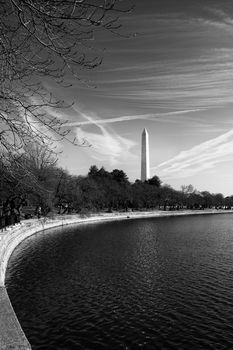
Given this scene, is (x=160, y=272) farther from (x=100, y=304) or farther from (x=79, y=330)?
(x=79, y=330)

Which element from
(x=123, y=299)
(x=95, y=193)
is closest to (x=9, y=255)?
(x=123, y=299)

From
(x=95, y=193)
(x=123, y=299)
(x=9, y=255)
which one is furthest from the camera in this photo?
(x=95, y=193)

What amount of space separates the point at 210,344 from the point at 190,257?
24510mm

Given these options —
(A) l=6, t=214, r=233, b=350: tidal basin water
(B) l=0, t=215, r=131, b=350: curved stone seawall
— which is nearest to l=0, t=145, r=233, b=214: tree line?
(B) l=0, t=215, r=131, b=350: curved stone seawall

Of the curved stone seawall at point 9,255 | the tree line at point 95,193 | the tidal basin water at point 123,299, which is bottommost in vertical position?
the tidal basin water at point 123,299

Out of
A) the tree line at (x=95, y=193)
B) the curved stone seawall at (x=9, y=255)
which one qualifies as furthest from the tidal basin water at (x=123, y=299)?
the tree line at (x=95, y=193)

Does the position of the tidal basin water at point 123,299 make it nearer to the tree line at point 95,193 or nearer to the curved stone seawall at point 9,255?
the curved stone seawall at point 9,255

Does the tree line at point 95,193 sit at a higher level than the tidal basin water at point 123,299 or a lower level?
higher

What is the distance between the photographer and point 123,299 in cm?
2427

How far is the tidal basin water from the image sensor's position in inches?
711

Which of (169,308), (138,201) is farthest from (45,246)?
(138,201)

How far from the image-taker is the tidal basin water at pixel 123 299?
18047 millimetres

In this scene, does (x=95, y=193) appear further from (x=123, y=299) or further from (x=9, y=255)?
(x=123, y=299)

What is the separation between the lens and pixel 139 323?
19.9 metres
